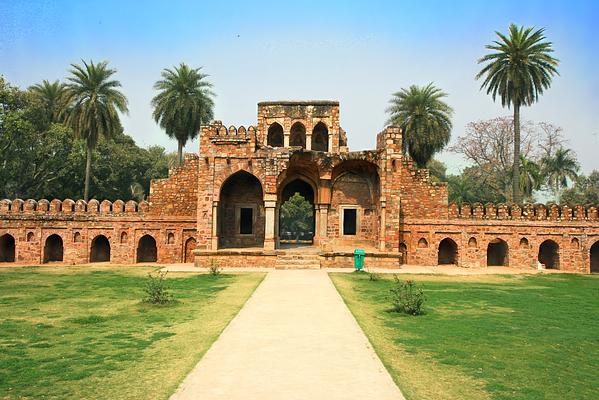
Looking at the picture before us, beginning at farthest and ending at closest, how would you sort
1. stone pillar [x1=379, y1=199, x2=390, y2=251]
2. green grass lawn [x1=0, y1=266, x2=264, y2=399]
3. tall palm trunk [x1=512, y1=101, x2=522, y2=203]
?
tall palm trunk [x1=512, y1=101, x2=522, y2=203]
stone pillar [x1=379, y1=199, x2=390, y2=251]
green grass lawn [x1=0, y1=266, x2=264, y2=399]

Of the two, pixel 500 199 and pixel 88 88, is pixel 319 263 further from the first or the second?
pixel 500 199

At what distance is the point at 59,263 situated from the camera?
2534 cm

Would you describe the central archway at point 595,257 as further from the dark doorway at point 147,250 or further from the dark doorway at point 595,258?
the dark doorway at point 147,250

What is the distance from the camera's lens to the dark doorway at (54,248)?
86.2 ft

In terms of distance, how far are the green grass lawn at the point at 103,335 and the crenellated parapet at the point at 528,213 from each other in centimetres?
1426

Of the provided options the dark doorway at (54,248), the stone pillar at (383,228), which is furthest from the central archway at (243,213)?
the dark doorway at (54,248)

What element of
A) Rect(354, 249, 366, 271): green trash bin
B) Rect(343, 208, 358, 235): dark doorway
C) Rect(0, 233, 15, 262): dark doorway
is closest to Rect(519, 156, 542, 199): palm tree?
Rect(343, 208, 358, 235): dark doorway

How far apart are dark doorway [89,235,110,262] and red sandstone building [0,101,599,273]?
0.27 feet

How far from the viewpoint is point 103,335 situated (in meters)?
9.60

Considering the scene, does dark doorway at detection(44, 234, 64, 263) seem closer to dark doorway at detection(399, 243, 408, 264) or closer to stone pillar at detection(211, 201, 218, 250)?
stone pillar at detection(211, 201, 218, 250)

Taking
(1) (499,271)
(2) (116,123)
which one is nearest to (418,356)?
(1) (499,271)

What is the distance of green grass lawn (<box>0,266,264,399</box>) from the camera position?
22.0 feet

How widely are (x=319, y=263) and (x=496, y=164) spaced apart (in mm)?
27739

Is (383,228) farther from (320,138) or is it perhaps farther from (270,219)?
(320,138)
